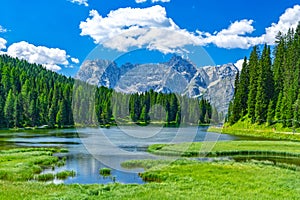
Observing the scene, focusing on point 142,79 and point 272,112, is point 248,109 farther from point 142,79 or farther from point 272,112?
point 142,79

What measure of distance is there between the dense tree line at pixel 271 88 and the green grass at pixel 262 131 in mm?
1727

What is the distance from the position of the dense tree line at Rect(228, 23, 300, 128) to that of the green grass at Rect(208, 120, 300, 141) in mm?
1727

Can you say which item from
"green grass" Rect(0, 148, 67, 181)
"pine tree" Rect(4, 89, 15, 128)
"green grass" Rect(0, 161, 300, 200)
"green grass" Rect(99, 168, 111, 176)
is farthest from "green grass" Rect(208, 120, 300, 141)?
"pine tree" Rect(4, 89, 15, 128)

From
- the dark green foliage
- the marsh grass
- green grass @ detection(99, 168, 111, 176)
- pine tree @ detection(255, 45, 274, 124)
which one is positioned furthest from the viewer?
the dark green foliage

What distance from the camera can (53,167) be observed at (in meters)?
39.3

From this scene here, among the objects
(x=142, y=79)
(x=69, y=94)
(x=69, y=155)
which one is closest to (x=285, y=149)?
(x=69, y=155)

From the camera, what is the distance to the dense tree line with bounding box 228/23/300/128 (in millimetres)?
90188

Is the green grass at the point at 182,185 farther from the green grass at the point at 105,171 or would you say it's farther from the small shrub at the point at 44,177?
the green grass at the point at 105,171

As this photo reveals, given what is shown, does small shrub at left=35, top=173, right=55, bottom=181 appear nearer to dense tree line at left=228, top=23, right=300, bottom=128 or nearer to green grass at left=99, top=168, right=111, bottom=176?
green grass at left=99, top=168, right=111, bottom=176

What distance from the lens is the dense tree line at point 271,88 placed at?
90188 mm

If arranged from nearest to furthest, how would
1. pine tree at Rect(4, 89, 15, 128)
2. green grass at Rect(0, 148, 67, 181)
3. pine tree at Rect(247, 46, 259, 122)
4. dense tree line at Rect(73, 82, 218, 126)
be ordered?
1. dense tree line at Rect(73, 82, 218, 126)
2. green grass at Rect(0, 148, 67, 181)
3. pine tree at Rect(247, 46, 259, 122)
4. pine tree at Rect(4, 89, 15, 128)

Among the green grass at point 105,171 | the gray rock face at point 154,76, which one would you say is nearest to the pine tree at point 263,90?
the green grass at point 105,171

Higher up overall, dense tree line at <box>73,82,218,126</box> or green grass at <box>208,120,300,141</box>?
dense tree line at <box>73,82,218,126</box>

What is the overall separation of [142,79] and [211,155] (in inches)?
1072
